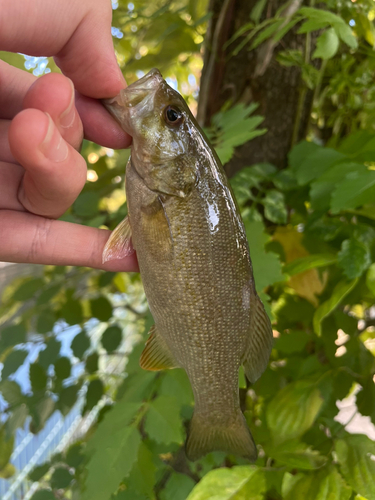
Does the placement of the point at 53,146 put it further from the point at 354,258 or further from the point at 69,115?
the point at 354,258

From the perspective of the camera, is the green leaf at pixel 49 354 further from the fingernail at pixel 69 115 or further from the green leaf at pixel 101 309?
the fingernail at pixel 69 115

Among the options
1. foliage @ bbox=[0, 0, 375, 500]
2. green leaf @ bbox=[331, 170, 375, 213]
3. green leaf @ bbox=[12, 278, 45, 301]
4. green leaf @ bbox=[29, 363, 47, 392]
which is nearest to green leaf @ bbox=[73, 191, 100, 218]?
foliage @ bbox=[0, 0, 375, 500]

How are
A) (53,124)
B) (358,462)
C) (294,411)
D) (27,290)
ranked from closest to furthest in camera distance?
(53,124) < (358,462) < (294,411) < (27,290)

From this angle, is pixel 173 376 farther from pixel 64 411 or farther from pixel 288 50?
pixel 288 50

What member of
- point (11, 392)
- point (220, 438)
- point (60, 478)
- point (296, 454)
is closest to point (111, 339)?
point (11, 392)

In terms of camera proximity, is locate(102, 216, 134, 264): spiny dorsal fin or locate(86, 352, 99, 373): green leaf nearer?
locate(102, 216, 134, 264): spiny dorsal fin

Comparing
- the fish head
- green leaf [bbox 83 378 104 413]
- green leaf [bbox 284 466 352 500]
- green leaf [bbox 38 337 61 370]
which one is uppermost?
the fish head

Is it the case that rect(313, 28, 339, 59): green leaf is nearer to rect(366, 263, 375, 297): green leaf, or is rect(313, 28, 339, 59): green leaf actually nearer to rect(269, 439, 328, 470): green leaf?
rect(366, 263, 375, 297): green leaf

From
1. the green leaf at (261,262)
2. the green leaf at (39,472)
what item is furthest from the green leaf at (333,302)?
the green leaf at (39,472)

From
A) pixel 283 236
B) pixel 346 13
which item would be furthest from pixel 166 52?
pixel 283 236
